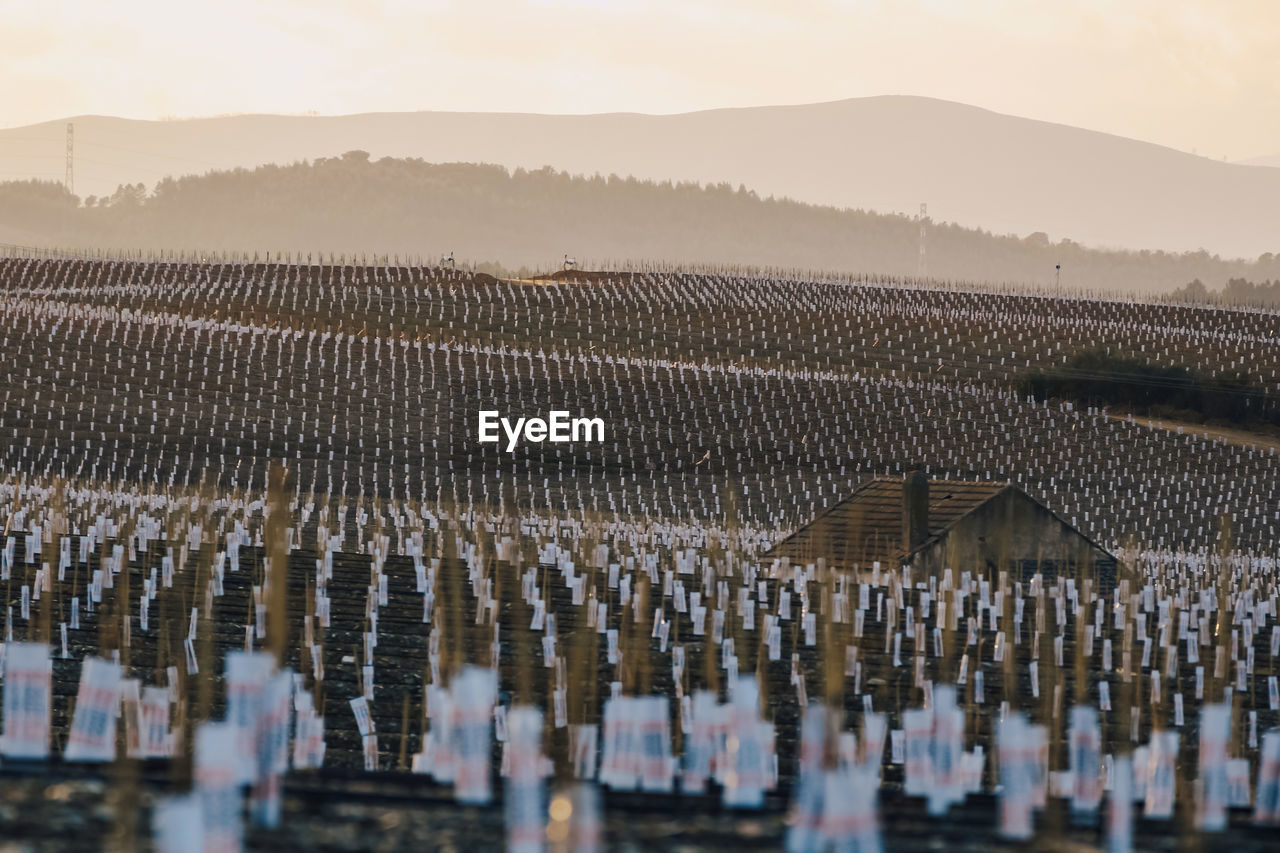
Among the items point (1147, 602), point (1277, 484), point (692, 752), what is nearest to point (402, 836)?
point (692, 752)

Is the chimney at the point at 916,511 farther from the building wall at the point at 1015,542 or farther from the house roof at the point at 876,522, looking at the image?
the building wall at the point at 1015,542

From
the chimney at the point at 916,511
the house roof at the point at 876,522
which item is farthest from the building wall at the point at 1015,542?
the chimney at the point at 916,511

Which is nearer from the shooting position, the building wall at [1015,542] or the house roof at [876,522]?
the building wall at [1015,542]

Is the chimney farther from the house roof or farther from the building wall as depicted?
the building wall

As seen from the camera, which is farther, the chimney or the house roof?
the house roof

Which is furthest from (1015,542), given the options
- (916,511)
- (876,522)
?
(876,522)

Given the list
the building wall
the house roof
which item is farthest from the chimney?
the building wall
